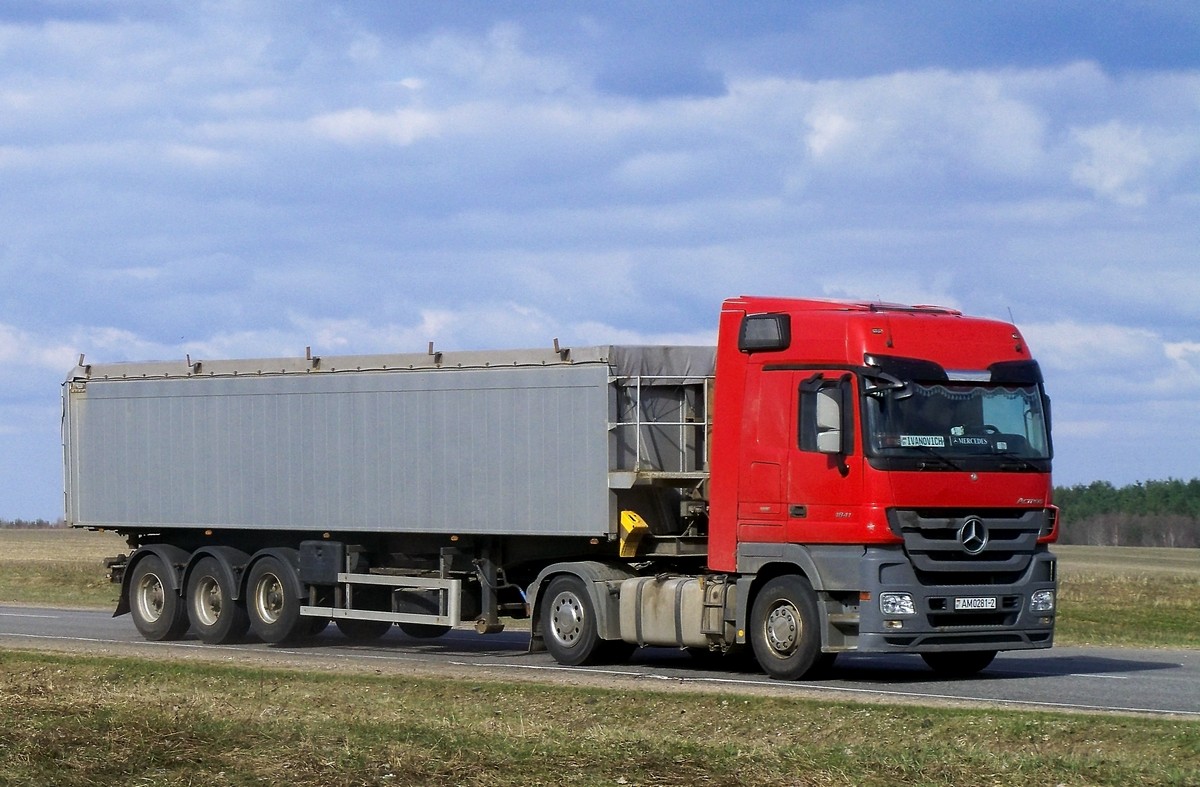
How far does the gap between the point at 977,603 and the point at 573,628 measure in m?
Answer: 4.82

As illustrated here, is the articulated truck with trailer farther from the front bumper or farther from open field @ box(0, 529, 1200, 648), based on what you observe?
open field @ box(0, 529, 1200, 648)

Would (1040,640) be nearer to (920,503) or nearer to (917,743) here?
(920,503)

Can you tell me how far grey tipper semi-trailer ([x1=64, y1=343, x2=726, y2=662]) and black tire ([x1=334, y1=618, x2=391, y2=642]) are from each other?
0.05 metres

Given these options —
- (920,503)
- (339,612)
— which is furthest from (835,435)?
(339,612)

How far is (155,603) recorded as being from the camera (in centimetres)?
2534

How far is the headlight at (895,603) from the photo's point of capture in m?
17.0

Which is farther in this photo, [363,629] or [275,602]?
[363,629]

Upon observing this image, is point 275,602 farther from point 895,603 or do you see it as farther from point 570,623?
point 895,603

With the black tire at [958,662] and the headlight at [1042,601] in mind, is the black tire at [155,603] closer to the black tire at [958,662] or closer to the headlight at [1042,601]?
the black tire at [958,662]

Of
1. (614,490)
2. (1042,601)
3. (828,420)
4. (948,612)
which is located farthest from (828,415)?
(614,490)

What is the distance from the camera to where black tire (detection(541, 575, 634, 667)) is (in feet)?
65.2

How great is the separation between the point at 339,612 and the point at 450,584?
2.11 meters

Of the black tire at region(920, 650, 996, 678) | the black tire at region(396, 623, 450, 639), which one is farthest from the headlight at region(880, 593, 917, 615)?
the black tire at region(396, 623, 450, 639)

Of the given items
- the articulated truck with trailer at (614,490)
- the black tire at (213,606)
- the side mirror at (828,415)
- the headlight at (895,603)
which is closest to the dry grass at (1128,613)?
the articulated truck with trailer at (614,490)
